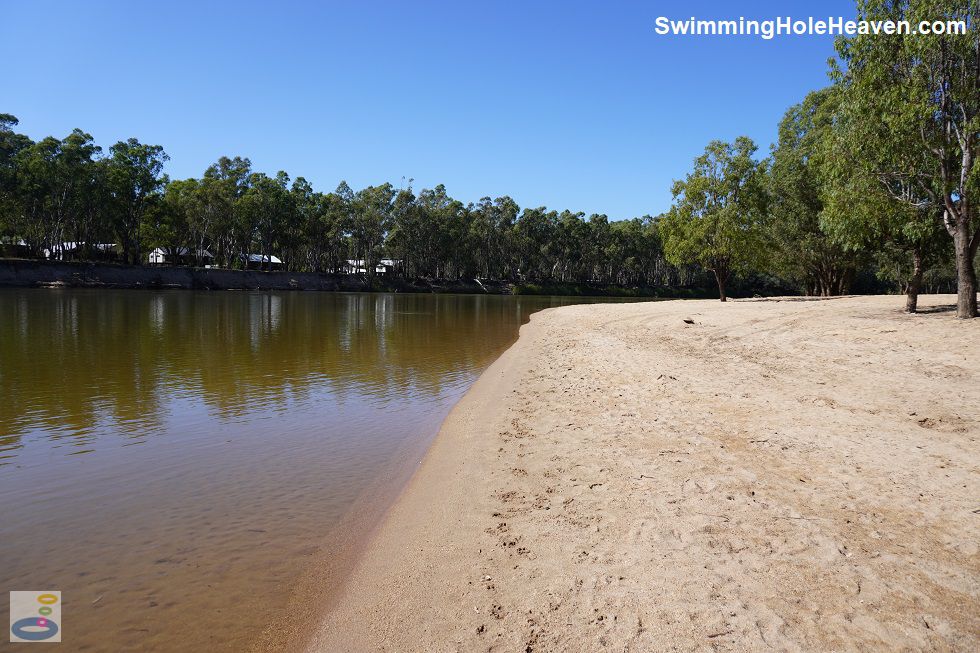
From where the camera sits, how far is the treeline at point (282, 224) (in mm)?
79375

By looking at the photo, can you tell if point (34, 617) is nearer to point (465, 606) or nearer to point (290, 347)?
point (465, 606)

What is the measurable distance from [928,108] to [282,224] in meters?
104

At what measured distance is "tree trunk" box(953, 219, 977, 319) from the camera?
16719 millimetres

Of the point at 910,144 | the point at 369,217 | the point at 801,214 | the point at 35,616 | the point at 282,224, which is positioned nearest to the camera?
the point at 35,616

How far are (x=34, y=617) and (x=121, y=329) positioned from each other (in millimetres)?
27317

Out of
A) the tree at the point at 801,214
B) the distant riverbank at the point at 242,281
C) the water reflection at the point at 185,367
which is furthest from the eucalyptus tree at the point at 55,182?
the tree at the point at 801,214

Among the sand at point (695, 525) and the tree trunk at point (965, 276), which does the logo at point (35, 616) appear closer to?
the sand at point (695, 525)

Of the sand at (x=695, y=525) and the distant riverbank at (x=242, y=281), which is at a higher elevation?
the distant riverbank at (x=242, y=281)

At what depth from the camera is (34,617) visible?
4602 millimetres

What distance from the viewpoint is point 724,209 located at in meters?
40.4

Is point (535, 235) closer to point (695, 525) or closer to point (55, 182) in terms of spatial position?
point (55, 182)

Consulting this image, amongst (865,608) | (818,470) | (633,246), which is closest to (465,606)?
(865,608)

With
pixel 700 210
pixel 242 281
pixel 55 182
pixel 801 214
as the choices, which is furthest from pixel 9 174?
pixel 801 214

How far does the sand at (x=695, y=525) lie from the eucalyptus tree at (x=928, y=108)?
8171mm
